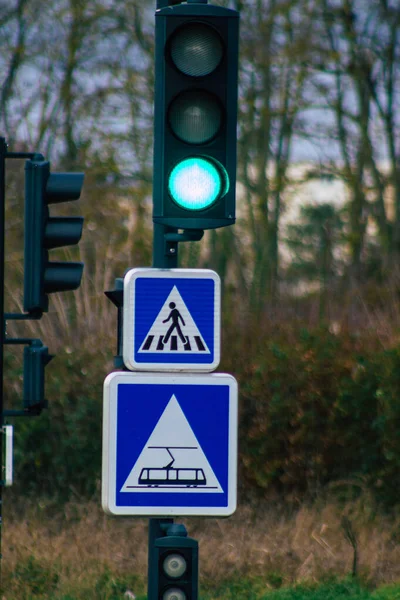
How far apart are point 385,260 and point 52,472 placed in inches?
502

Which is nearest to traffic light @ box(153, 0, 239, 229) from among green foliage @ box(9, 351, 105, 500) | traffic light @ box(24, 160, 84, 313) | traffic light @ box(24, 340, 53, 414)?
traffic light @ box(24, 160, 84, 313)

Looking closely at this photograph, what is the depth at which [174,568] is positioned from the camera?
15.3 feet

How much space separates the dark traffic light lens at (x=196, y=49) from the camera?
474 centimetres

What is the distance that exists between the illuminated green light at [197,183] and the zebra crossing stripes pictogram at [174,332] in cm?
36

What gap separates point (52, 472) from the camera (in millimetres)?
12273

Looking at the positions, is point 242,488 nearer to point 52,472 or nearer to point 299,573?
point 52,472

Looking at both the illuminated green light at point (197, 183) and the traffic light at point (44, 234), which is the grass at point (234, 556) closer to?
the traffic light at point (44, 234)

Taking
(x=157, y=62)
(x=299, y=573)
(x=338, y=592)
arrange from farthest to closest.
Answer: (x=299, y=573), (x=338, y=592), (x=157, y=62)

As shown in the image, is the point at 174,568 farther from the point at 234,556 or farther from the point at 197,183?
the point at 234,556

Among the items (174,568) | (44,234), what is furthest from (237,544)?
(174,568)

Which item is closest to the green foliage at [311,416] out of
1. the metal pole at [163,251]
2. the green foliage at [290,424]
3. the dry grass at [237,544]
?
the green foliage at [290,424]

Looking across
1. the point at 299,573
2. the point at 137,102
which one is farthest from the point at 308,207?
the point at 299,573

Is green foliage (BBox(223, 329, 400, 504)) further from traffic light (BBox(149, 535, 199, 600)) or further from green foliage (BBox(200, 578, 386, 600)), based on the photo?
traffic light (BBox(149, 535, 199, 600))

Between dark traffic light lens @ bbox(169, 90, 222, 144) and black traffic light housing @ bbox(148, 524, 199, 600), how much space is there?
1.60 metres
